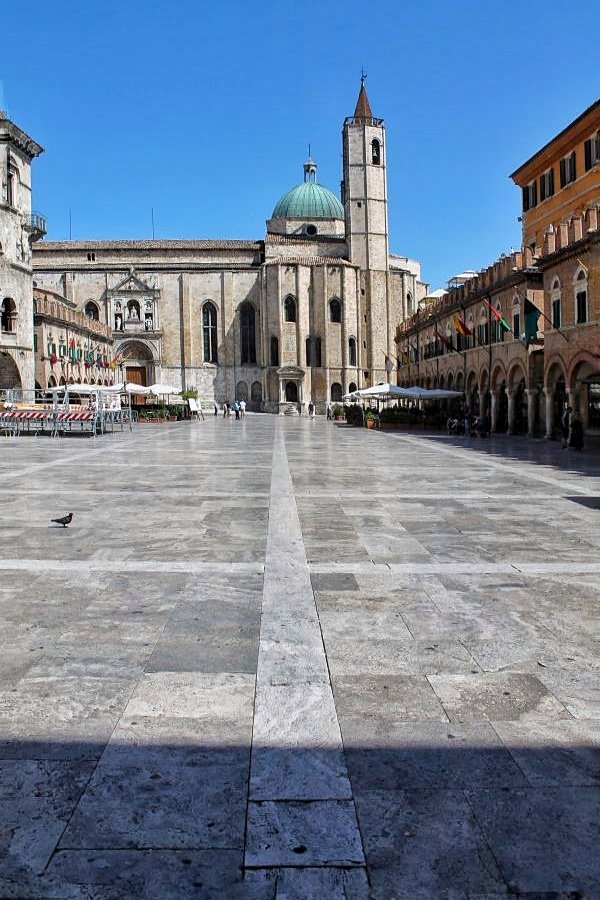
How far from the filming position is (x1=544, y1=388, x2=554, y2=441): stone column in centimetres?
2845

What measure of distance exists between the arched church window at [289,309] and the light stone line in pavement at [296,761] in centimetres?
7155

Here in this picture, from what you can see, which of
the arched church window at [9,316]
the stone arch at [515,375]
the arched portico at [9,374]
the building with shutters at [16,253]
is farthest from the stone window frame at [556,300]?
the arched church window at [9,316]

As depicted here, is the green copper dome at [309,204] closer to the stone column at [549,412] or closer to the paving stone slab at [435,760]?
the stone column at [549,412]

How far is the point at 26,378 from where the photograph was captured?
43.4 meters

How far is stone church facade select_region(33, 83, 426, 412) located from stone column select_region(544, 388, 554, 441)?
47761 millimetres

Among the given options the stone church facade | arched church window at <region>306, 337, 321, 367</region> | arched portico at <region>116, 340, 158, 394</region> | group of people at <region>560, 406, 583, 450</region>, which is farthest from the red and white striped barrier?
arched portico at <region>116, 340, 158, 394</region>

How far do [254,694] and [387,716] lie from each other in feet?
2.51

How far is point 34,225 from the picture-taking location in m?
44.2

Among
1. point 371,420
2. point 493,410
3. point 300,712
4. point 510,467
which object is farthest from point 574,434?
point 300,712

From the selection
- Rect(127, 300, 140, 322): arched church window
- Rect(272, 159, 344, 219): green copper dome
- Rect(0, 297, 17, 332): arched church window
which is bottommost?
Rect(0, 297, 17, 332): arched church window

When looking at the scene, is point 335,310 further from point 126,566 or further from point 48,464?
point 126,566

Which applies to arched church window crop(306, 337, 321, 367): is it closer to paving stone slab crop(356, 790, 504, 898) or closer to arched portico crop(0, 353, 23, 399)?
arched portico crop(0, 353, 23, 399)

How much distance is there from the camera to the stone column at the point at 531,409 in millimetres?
30219

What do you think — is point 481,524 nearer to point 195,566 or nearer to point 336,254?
point 195,566
